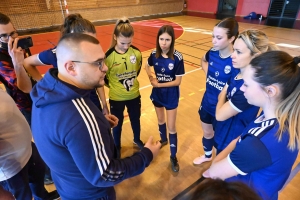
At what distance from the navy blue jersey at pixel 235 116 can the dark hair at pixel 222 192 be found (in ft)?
3.21

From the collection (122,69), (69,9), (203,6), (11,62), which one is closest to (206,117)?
(122,69)

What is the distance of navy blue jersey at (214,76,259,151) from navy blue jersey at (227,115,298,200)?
0.36 meters

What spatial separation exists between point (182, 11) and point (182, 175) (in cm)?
1608

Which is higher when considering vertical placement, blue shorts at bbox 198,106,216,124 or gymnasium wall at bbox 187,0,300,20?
gymnasium wall at bbox 187,0,300,20

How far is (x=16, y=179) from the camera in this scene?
149 centimetres

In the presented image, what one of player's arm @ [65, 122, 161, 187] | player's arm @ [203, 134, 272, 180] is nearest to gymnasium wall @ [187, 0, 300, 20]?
player's arm @ [203, 134, 272, 180]

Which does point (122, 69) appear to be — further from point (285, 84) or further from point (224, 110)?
point (285, 84)

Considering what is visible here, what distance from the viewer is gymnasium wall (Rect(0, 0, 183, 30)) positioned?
9547 millimetres

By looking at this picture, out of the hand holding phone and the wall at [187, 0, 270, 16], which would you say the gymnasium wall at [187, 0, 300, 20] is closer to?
the wall at [187, 0, 270, 16]

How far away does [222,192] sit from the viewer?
0.61 m

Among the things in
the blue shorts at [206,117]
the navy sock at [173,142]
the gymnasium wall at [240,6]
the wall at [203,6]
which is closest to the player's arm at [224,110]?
the blue shorts at [206,117]

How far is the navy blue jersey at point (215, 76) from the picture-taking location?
194 centimetres

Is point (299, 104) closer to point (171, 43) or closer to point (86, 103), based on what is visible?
point (86, 103)

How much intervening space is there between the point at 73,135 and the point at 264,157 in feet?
3.16
